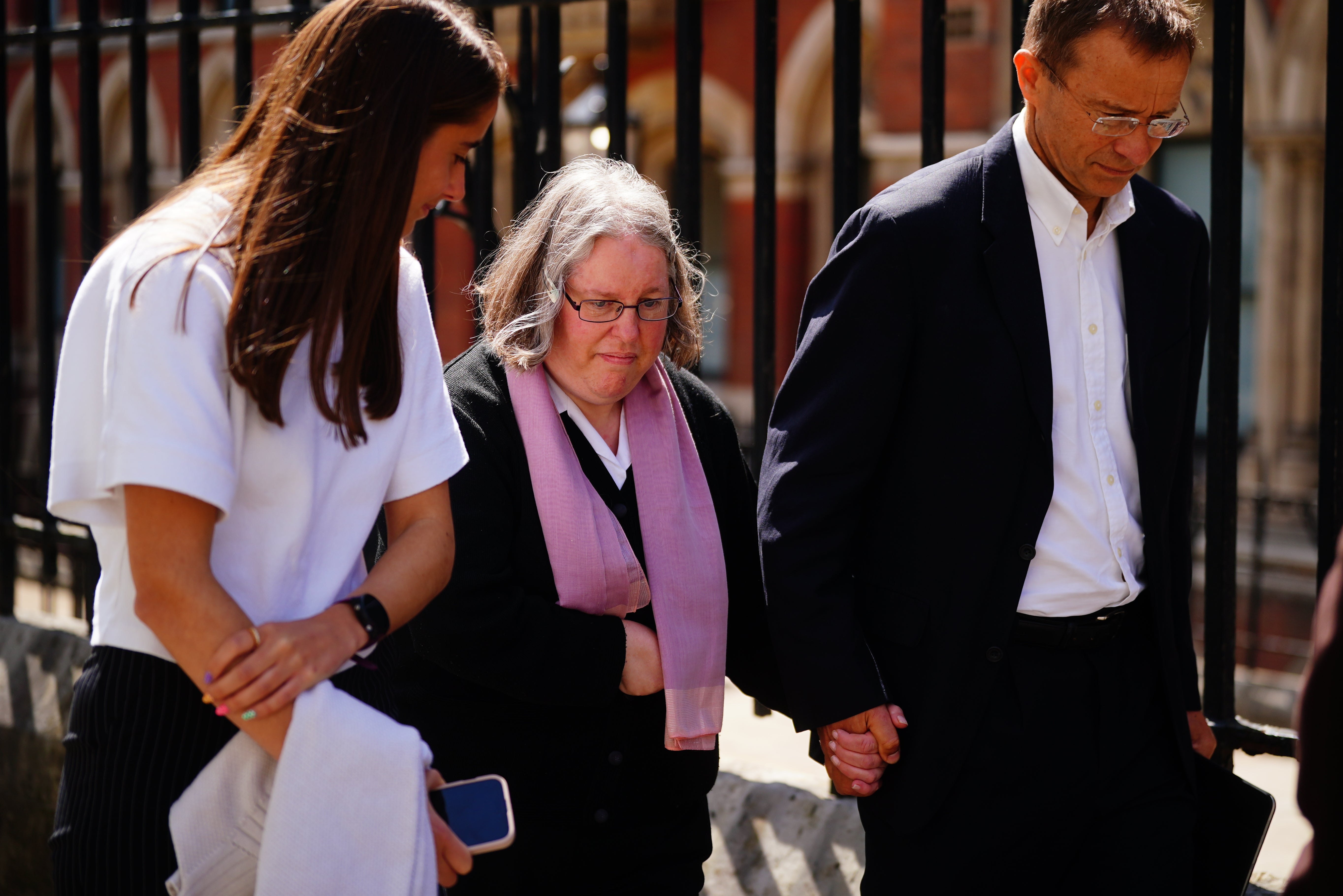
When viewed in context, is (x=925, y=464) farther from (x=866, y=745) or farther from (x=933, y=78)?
(x=933, y=78)

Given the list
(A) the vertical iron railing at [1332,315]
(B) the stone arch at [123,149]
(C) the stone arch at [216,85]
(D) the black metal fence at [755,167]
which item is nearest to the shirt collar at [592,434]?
(D) the black metal fence at [755,167]

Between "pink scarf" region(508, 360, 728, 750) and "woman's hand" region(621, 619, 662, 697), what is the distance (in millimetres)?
24

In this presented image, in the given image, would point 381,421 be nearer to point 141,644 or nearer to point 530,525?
point 141,644

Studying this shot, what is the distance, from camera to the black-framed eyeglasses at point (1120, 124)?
7.20ft

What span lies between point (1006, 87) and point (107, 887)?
37.9 ft

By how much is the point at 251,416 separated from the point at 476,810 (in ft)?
1.97

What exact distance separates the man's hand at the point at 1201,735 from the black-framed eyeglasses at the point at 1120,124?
3.47 feet

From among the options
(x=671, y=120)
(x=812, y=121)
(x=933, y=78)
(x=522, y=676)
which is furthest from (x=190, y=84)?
(x=671, y=120)

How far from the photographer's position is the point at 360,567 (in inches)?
75.9

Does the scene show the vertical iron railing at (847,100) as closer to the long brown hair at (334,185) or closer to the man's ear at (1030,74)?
the man's ear at (1030,74)

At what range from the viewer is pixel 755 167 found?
2902mm

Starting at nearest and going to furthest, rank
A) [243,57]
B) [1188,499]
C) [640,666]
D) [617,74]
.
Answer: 1. [640,666]
2. [1188,499]
3. [617,74]
4. [243,57]

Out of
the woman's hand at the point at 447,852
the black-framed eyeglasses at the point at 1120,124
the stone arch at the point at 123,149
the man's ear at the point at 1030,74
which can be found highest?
the stone arch at the point at 123,149

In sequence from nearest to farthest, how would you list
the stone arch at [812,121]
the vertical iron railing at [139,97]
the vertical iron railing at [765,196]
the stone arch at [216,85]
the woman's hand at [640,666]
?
the woman's hand at [640,666] → the vertical iron railing at [765,196] → the vertical iron railing at [139,97] → the stone arch at [812,121] → the stone arch at [216,85]
